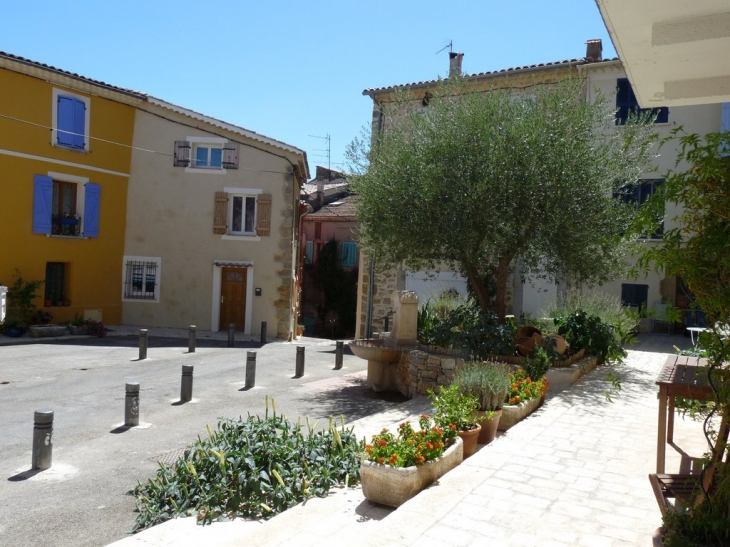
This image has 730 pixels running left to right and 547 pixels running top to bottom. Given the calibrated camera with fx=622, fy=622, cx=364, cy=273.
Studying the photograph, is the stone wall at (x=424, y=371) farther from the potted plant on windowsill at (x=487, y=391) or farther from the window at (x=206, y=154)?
the window at (x=206, y=154)

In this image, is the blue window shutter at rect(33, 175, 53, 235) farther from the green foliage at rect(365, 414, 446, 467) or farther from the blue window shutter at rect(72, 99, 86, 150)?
the green foliage at rect(365, 414, 446, 467)

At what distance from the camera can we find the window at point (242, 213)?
21.1 m

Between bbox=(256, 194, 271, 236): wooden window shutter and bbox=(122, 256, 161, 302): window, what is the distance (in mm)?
3820

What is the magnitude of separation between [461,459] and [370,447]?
1082mm

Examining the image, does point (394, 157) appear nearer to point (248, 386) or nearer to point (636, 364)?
point (248, 386)

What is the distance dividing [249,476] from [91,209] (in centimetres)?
1720

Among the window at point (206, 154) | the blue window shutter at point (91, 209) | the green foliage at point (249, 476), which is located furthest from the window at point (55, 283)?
the green foliage at point (249, 476)

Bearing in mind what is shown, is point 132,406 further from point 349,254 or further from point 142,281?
point 349,254

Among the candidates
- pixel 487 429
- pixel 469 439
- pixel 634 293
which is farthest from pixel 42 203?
pixel 634 293

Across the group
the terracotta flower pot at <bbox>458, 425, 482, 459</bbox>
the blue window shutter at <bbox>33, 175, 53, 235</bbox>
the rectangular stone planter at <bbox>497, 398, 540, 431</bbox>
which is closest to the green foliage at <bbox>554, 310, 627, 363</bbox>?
the rectangular stone planter at <bbox>497, 398, 540, 431</bbox>

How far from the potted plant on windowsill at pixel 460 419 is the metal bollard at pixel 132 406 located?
458cm

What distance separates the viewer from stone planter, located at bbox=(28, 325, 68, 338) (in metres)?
17.8

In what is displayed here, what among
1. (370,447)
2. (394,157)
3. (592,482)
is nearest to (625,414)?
(592,482)

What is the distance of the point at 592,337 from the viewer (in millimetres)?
11852
